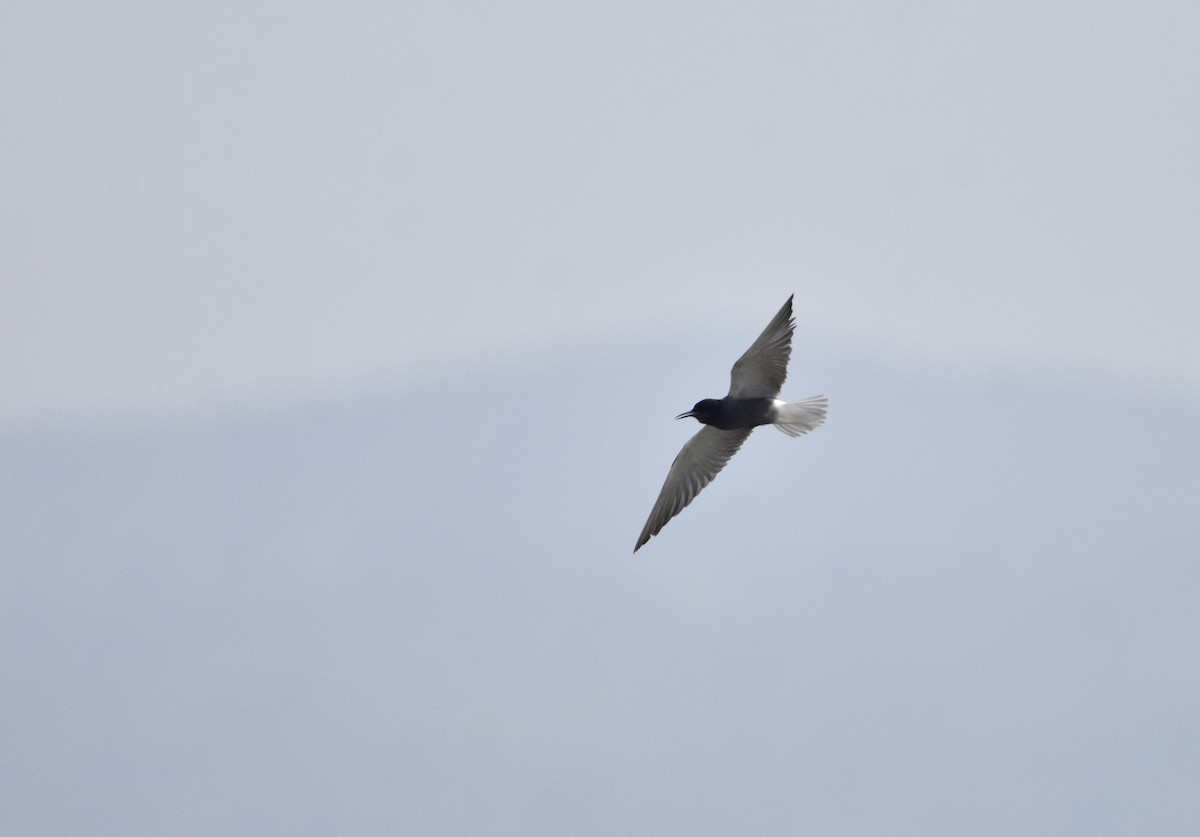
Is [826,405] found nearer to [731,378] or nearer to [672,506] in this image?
[731,378]

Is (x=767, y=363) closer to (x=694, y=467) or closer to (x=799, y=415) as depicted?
(x=799, y=415)

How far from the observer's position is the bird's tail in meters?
20.8

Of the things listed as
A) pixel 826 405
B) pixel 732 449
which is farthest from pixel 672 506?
pixel 826 405

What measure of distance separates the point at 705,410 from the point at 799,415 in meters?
1.44

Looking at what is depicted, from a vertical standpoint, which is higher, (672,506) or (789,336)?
(789,336)

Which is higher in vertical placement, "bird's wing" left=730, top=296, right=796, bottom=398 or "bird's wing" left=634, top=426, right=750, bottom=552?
"bird's wing" left=730, top=296, right=796, bottom=398

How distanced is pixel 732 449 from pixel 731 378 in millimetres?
1264

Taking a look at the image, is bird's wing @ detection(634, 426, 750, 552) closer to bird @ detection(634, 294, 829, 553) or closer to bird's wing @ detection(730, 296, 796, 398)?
bird @ detection(634, 294, 829, 553)

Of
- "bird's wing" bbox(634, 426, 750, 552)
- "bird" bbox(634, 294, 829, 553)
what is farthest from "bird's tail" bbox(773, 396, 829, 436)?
"bird's wing" bbox(634, 426, 750, 552)

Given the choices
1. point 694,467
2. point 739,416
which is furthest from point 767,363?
point 694,467

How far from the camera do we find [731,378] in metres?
21.0

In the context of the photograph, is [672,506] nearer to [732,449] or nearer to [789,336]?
[732,449]

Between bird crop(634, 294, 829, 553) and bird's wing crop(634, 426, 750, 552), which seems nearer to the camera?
bird crop(634, 294, 829, 553)

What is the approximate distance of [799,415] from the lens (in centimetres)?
2089
